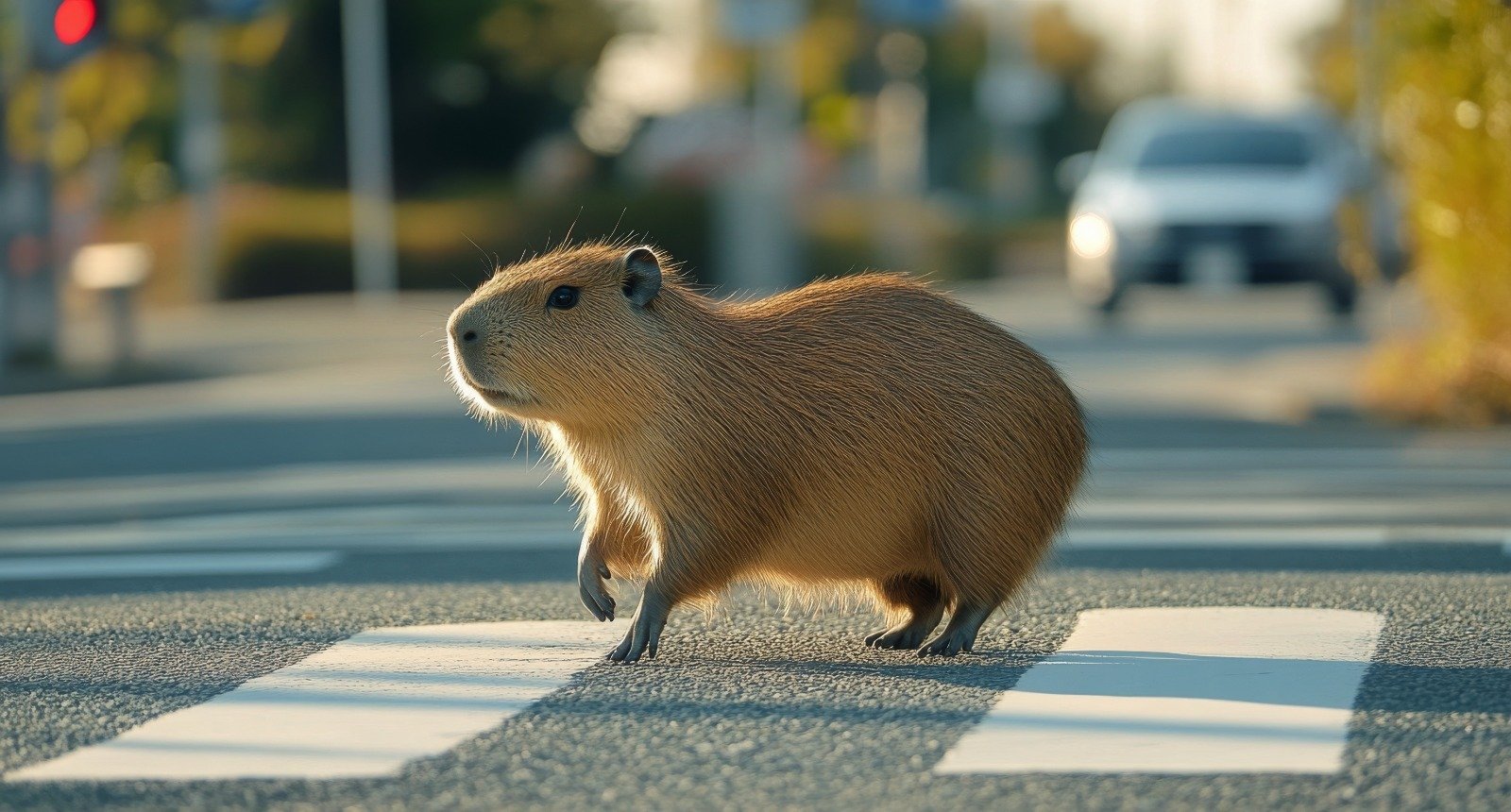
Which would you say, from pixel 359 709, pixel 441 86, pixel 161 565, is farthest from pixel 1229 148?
pixel 441 86

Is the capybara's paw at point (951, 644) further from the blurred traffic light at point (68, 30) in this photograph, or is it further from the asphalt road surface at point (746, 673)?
the blurred traffic light at point (68, 30)

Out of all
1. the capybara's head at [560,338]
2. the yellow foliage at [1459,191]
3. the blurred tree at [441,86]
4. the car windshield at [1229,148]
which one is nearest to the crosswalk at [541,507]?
the yellow foliage at [1459,191]

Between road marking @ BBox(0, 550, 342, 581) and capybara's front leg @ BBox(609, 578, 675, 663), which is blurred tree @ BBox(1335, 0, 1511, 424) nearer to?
road marking @ BBox(0, 550, 342, 581)

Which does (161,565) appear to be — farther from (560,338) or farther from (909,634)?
(909,634)

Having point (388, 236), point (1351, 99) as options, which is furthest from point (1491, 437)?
point (388, 236)

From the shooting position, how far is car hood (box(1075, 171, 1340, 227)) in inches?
786

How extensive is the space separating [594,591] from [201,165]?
29.3m

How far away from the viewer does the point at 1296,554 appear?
23.9 ft

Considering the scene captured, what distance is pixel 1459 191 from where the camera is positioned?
12.3 meters

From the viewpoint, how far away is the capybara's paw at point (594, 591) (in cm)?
536

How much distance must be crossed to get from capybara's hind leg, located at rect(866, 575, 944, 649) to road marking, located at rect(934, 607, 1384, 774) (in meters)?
0.34

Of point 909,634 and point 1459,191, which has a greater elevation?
point 1459,191

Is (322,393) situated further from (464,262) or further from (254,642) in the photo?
(464,262)

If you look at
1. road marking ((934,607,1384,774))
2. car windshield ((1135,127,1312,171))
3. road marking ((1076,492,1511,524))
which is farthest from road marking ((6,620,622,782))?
car windshield ((1135,127,1312,171))
